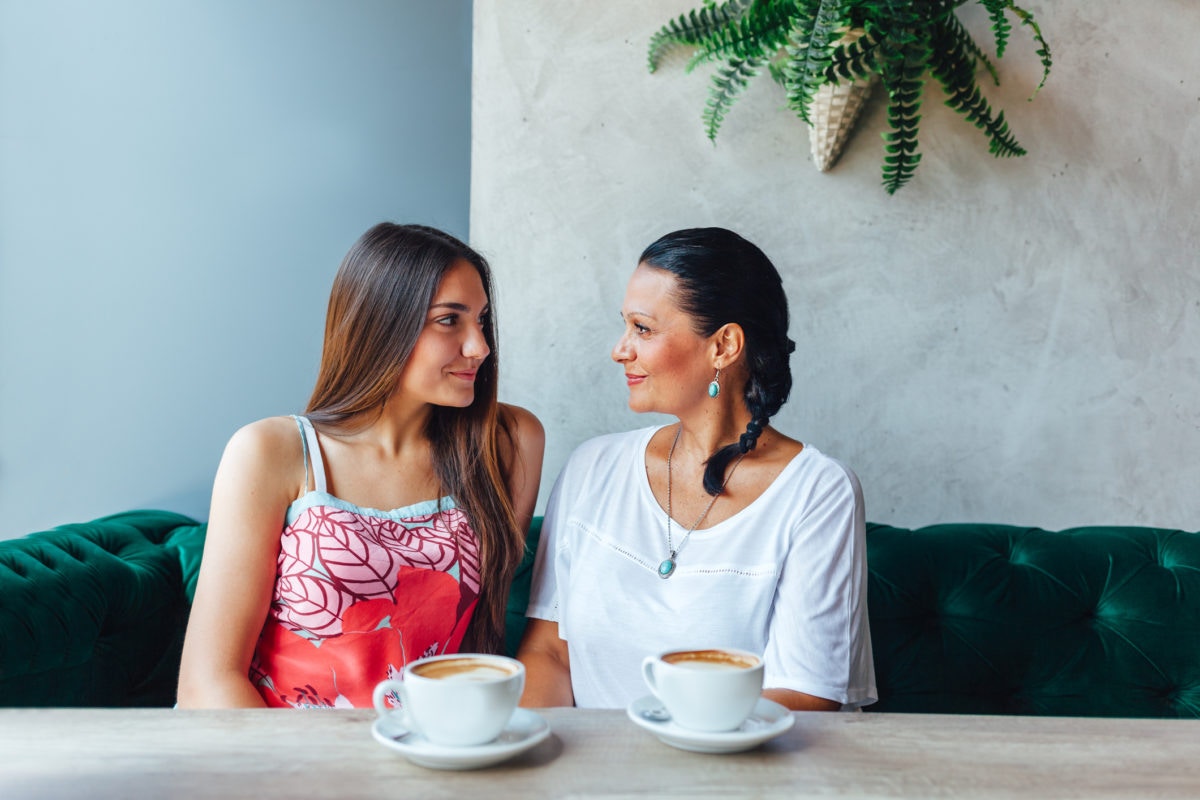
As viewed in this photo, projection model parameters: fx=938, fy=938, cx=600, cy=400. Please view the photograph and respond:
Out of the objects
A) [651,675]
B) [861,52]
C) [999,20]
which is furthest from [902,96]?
[651,675]

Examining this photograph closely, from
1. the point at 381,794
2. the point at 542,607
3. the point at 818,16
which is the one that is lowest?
the point at 542,607

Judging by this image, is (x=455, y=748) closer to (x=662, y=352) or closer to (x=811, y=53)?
(x=662, y=352)


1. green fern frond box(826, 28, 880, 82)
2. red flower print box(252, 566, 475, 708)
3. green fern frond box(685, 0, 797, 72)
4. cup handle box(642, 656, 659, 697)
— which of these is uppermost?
green fern frond box(685, 0, 797, 72)

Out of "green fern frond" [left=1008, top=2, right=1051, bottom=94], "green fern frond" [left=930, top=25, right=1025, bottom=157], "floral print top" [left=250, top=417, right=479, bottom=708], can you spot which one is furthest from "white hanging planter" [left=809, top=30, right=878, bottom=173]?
"floral print top" [left=250, top=417, right=479, bottom=708]

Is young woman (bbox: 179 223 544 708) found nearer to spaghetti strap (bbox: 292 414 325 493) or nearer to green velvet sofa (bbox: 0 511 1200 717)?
spaghetti strap (bbox: 292 414 325 493)

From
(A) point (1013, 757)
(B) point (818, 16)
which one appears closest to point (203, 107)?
(B) point (818, 16)

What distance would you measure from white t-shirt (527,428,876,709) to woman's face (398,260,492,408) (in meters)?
0.32

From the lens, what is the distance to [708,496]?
156 centimetres

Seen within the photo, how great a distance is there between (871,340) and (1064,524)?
0.59 m

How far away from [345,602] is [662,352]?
649 mm

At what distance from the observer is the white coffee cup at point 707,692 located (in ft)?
2.62

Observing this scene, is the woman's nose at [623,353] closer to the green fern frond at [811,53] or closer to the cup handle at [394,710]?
the green fern frond at [811,53]

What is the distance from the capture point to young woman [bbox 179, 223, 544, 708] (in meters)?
1.45

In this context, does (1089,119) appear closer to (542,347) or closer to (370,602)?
(542,347)
